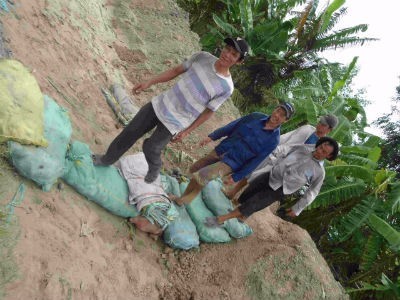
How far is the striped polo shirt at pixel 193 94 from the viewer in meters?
2.78

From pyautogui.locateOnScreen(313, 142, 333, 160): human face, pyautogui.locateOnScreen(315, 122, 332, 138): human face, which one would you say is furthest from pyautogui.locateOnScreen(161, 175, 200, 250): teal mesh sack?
pyautogui.locateOnScreen(315, 122, 332, 138): human face

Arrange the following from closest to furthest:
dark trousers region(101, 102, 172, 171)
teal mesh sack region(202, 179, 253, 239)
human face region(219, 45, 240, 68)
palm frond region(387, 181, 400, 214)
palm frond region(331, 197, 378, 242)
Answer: human face region(219, 45, 240, 68), dark trousers region(101, 102, 172, 171), teal mesh sack region(202, 179, 253, 239), palm frond region(387, 181, 400, 214), palm frond region(331, 197, 378, 242)

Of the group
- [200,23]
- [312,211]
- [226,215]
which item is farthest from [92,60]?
[200,23]

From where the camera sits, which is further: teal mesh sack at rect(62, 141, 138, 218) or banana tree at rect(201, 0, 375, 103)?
banana tree at rect(201, 0, 375, 103)

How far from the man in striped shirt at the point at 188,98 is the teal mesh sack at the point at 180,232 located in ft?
2.76

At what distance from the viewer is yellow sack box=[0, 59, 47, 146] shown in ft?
7.56

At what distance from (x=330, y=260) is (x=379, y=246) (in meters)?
1.25

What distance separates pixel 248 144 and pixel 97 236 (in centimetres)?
159

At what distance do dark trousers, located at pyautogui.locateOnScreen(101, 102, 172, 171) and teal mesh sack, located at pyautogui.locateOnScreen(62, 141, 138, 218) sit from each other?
170mm

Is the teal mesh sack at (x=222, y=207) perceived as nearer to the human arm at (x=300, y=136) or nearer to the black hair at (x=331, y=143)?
the human arm at (x=300, y=136)

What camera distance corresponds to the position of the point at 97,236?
290 cm

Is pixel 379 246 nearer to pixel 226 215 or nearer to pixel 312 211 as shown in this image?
pixel 312 211

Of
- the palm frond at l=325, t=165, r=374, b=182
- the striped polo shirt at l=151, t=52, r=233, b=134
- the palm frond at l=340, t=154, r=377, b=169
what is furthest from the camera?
the palm frond at l=340, t=154, r=377, b=169

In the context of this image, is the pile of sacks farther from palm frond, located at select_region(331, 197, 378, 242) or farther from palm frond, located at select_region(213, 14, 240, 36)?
palm frond, located at select_region(213, 14, 240, 36)
